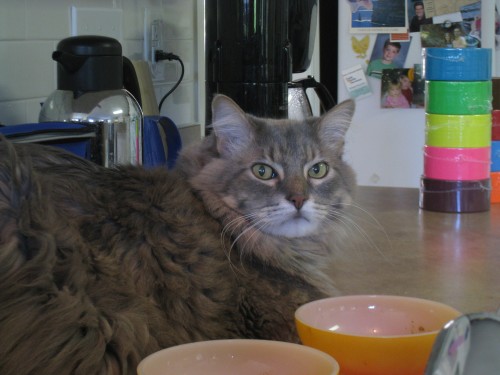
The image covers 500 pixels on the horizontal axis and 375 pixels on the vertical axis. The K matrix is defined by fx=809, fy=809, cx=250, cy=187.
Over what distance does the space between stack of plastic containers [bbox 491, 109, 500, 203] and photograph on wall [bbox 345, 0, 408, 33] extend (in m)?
1.30

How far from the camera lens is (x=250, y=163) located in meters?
1.50

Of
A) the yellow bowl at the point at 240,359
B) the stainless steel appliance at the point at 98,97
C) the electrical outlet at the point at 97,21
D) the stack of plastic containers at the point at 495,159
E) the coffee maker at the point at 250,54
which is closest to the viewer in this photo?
the yellow bowl at the point at 240,359

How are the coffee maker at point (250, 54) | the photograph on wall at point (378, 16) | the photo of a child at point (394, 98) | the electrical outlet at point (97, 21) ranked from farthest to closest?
the photo of a child at point (394, 98) < the photograph on wall at point (378, 16) < the electrical outlet at point (97, 21) < the coffee maker at point (250, 54)

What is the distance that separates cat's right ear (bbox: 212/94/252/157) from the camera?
1.48 metres

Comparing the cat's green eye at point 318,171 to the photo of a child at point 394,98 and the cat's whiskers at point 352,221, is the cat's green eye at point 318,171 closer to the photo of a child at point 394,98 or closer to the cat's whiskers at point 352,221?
the cat's whiskers at point 352,221

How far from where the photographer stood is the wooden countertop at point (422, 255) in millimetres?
1447

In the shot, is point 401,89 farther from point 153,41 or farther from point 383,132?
point 153,41

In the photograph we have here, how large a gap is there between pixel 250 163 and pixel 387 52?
7.09 feet

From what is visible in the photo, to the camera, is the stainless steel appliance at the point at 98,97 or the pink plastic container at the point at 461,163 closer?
the stainless steel appliance at the point at 98,97

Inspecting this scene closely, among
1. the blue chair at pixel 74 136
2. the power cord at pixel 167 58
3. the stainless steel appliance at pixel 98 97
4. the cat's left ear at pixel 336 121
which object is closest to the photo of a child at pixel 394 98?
the power cord at pixel 167 58

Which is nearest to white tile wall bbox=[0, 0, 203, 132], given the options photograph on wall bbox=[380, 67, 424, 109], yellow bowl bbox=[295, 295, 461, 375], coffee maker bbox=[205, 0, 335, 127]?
coffee maker bbox=[205, 0, 335, 127]

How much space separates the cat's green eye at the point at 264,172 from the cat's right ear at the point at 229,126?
6 cm

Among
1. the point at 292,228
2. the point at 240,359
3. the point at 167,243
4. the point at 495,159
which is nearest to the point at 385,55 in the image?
the point at 495,159

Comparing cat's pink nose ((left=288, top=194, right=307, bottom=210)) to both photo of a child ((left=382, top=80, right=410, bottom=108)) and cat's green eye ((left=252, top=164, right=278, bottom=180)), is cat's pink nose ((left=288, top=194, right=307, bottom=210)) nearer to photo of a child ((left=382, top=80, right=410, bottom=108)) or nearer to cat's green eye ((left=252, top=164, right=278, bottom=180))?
cat's green eye ((left=252, top=164, right=278, bottom=180))
